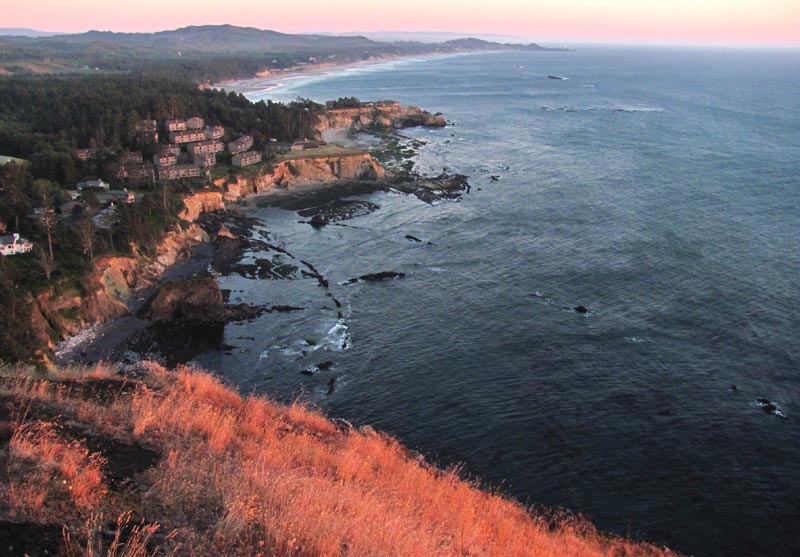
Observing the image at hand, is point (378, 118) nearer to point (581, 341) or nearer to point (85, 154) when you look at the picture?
point (85, 154)

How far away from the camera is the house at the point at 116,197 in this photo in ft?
211

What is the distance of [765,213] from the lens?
236 feet

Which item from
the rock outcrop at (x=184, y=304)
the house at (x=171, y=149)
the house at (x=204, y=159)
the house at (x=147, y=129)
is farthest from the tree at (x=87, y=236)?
the house at (x=147, y=129)

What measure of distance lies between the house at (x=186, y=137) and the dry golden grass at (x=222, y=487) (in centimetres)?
8362

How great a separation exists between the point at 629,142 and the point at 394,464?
112106 millimetres

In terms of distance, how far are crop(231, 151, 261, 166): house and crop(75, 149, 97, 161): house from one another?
18.9 meters

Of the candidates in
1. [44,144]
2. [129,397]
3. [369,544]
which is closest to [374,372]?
[129,397]

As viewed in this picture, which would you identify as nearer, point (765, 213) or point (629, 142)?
point (765, 213)

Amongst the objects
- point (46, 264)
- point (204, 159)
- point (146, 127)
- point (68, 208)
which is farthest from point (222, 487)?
point (146, 127)

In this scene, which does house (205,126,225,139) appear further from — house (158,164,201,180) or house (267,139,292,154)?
house (158,164,201,180)

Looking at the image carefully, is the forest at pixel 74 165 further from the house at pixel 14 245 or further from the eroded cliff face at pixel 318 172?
the eroded cliff face at pixel 318 172

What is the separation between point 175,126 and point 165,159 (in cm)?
1905

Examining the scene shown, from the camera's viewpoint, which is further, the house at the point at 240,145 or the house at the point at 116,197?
the house at the point at 240,145

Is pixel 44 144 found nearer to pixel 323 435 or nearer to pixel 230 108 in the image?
pixel 230 108
